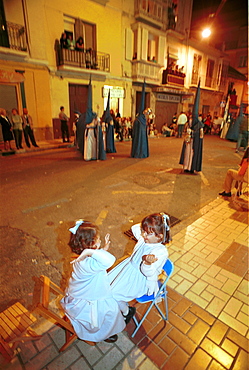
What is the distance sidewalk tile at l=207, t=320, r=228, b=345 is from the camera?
2186 millimetres

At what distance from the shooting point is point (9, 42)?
1169cm

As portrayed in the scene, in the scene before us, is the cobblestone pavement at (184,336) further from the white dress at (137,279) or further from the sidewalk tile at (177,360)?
the white dress at (137,279)

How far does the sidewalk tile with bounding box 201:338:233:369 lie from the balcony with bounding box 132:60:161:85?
19.1 m

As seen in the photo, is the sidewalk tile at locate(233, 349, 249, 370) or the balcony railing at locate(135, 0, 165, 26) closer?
the sidewalk tile at locate(233, 349, 249, 370)

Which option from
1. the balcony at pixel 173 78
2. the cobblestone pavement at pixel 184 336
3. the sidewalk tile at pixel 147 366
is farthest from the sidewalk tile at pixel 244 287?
the balcony at pixel 173 78

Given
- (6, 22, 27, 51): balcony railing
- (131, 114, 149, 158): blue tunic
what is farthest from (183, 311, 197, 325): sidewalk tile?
(6, 22, 27, 51): balcony railing

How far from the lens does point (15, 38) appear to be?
1189cm

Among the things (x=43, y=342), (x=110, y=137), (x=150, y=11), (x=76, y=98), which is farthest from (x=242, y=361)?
(x=150, y=11)

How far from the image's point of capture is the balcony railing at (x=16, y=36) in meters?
11.7

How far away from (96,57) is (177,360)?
1748 centimetres

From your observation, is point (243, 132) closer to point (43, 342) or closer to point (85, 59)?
point (85, 59)

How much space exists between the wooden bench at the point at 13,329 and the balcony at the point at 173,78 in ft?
72.5

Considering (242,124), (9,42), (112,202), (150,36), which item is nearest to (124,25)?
(150,36)

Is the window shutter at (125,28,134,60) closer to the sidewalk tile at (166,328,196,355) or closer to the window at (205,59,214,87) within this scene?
the window at (205,59,214,87)
